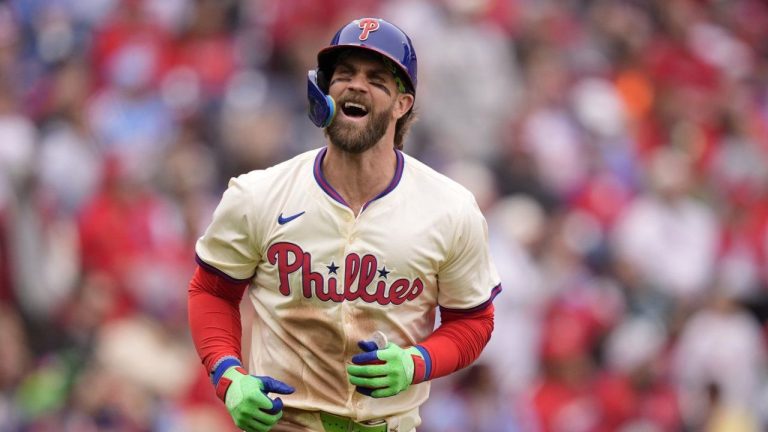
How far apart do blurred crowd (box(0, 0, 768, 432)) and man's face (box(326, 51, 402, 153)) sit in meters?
3.90

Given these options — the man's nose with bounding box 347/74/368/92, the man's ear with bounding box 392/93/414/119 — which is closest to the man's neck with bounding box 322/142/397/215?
the man's ear with bounding box 392/93/414/119

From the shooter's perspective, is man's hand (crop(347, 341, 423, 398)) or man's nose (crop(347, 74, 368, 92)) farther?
man's nose (crop(347, 74, 368, 92))

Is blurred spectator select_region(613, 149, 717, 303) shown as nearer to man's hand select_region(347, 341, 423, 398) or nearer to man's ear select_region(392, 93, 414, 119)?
man's ear select_region(392, 93, 414, 119)

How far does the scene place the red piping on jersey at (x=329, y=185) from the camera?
496 cm

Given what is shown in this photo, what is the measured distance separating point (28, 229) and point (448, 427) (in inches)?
119

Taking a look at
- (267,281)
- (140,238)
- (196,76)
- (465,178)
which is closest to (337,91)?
(267,281)

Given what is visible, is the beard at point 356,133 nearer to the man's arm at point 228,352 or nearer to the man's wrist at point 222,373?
the man's arm at point 228,352

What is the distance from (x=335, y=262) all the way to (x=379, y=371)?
0.46 meters

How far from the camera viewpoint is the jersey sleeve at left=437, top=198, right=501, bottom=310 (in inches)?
196

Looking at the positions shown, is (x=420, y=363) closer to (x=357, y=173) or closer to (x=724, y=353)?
(x=357, y=173)

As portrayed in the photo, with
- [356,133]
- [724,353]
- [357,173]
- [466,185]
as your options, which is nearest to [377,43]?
[356,133]

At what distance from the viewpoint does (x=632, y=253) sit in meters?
11.3

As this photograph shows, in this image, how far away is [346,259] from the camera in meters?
4.90

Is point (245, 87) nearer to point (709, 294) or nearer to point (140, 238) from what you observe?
point (140, 238)
